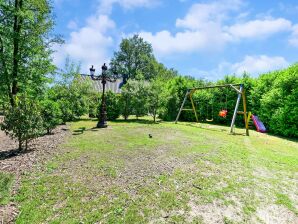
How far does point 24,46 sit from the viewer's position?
12664mm

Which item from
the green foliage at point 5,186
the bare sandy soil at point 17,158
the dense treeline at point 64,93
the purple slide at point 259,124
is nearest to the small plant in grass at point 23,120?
the dense treeline at point 64,93

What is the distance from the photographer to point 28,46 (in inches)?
505

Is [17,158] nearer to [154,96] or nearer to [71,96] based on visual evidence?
[71,96]

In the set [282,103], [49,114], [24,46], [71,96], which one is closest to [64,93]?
[71,96]

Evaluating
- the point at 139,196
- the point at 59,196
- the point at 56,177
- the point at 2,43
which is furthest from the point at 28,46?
the point at 139,196

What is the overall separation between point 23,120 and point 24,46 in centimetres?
692

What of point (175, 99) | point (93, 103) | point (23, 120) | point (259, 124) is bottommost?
point (259, 124)

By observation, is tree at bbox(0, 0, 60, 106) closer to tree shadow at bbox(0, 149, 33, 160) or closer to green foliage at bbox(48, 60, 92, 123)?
green foliage at bbox(48, 60, 92, 123)

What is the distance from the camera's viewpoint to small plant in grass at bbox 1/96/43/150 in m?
7.58

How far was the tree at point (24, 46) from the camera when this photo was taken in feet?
39.5

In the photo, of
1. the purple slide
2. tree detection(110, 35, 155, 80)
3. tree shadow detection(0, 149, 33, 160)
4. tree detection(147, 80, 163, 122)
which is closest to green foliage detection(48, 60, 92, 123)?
tree detection(147, 80, 163, 122)

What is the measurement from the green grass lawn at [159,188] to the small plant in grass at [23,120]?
4.05 feet

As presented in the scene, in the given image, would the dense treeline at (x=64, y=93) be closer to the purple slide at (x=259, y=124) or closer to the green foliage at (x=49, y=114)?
the green foliage at (x=49, y=114)

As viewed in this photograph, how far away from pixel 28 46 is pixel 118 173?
34.2 ft
